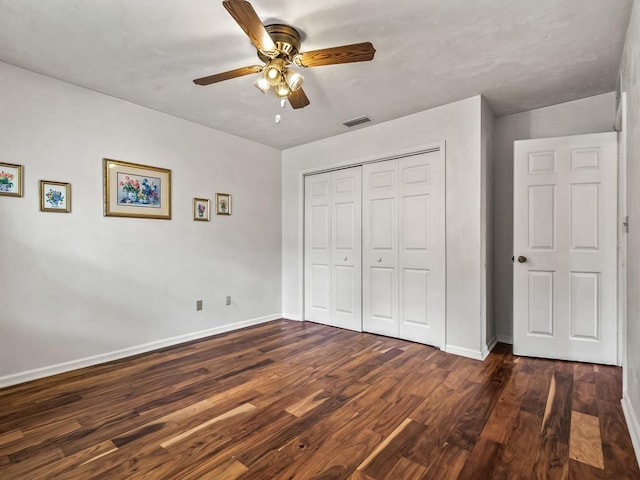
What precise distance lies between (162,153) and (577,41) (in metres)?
3.66

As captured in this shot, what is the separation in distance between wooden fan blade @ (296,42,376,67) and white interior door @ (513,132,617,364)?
2.04 meters

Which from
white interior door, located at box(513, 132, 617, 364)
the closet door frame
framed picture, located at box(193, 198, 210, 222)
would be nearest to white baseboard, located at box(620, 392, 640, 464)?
white interior door, located at box(513, 132, 617, 364)

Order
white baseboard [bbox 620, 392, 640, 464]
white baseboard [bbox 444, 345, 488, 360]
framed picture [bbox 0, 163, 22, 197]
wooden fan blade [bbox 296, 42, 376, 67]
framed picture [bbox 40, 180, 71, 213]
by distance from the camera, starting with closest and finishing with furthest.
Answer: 1. white baseboard [bbox 620, 392, 640, 464]
2. wooden fan blade [bbox 296, 42, 376, 67]
3. framed picture [bbox 0, 163, 22, 197]
4. framed picture [bbox 40, 180, 71, 213]
5. white baseboard [bbox 444, 345, 488, 360]

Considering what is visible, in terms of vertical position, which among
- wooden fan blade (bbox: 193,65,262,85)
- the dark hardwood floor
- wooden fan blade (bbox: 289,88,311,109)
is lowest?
the dark hardwood floor

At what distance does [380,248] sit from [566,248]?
1747 millimetres

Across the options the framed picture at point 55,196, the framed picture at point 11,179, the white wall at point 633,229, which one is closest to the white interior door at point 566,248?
the white wall at point 633,229

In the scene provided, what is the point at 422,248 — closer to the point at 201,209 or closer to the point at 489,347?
the point at 489,347

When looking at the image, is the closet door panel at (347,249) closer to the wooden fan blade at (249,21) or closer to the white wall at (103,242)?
the white wall at (103,242)

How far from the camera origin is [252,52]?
2307 mm

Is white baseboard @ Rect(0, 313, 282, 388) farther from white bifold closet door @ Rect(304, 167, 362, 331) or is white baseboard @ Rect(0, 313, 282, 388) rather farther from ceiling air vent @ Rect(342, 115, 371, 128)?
ceiling air vent @ Rect(342, 115, 371, 128)

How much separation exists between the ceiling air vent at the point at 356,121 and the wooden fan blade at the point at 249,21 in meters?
1.73

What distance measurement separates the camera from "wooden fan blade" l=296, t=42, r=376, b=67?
1818 millimetres

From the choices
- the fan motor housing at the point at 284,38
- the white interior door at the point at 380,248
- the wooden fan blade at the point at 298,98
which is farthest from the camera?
the white interior door at the point at 380,248

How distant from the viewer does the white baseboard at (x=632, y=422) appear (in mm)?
1630
